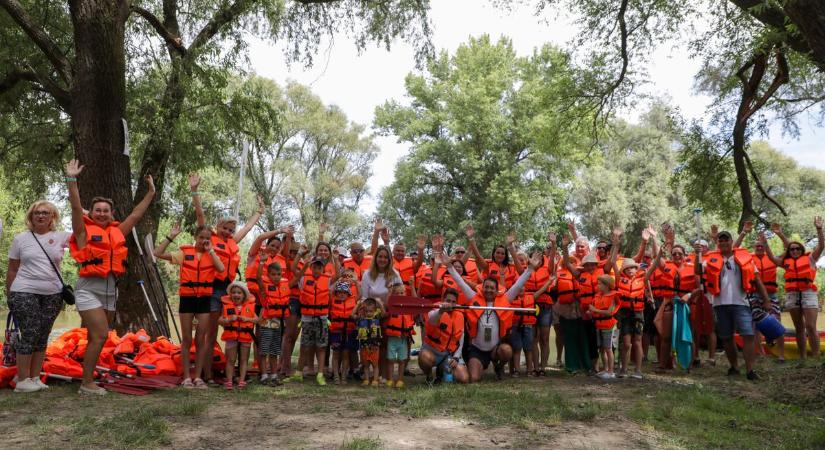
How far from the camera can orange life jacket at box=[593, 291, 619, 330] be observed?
8.11 m

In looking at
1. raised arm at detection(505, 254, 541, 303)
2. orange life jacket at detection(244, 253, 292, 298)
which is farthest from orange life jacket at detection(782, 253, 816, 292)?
orange life jacket at detection(244, 253, 292, 298)

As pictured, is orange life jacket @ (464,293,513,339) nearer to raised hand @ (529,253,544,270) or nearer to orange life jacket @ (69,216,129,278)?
raised hand @ (529,253,544,270)

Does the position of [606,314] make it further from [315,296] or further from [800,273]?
[800,273]

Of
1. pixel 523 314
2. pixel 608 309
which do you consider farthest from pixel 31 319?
pixel 608 309

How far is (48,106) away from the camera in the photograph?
42.3 ft

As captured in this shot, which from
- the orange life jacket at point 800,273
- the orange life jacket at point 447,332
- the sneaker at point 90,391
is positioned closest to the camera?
the sneaker at point 90,391

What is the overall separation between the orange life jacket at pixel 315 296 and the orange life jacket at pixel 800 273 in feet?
24.9

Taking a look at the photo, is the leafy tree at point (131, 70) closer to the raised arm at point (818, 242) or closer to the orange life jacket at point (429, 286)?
the orange life jacket at point (429, 286)

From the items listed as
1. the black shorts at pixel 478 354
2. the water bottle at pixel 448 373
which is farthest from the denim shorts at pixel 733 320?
the water bottle at pixel 448 373

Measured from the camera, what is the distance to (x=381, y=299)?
800 centimetres

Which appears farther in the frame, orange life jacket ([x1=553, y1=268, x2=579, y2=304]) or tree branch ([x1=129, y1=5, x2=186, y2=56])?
tree branch ([x1=129, y1=5, x2=186, y2=56])

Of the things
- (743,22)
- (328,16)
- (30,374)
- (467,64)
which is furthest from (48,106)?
(467,64)

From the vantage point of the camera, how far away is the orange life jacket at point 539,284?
9023 mm

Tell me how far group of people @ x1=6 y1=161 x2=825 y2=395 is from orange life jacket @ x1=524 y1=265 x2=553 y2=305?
0.02m
